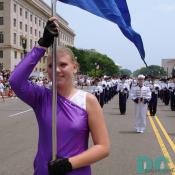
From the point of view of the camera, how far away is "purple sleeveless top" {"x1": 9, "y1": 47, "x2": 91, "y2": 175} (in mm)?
3299

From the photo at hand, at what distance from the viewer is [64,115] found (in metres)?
3.33

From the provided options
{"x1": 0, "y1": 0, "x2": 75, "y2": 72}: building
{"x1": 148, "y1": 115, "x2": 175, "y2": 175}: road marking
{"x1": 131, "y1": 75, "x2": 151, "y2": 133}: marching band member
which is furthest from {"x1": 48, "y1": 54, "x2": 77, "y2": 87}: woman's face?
{"x1": 0, "y1": 0, "x2": 75, "y2": 72}: building

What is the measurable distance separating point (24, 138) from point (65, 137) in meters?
9.52

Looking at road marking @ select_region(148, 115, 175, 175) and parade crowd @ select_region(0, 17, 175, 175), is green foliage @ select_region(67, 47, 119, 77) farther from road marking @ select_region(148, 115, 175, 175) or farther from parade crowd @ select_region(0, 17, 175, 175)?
parade crowd @ select_region(0, 17, 175, 175)

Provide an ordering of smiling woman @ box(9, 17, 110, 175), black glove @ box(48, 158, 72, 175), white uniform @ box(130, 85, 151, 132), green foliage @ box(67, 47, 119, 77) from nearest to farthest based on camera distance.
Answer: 1. black glove @ box(48, 158, 72, 175)
2. smiling woman @ box(9, 17, 110, 175)
3. white uniform @ box(130, 85, 151, 132)
4. green foliage @ box(67, 47, 119, 77)

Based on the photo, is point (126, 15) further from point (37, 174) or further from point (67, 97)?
point (37, 174)

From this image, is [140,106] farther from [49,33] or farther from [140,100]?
[49,33]

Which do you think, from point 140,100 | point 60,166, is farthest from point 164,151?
point 60,166

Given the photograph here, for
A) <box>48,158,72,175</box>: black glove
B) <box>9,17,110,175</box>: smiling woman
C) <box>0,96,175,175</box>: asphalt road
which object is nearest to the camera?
<box>48,158,72,175</box>: black glove

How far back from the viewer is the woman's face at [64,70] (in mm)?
3367

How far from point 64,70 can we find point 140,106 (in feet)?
39.7

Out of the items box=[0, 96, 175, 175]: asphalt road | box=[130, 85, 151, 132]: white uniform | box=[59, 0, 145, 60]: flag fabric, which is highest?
box=[59, 0, 145, 60]: flag fabric

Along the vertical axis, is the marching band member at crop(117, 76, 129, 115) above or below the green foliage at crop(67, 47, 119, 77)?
below

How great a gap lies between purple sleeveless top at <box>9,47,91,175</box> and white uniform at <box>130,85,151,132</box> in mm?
11416
